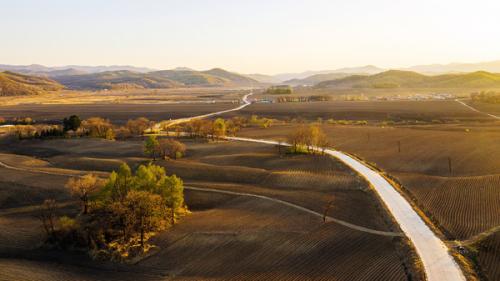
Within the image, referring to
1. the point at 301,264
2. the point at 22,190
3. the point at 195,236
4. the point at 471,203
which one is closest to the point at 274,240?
the point at 301,264

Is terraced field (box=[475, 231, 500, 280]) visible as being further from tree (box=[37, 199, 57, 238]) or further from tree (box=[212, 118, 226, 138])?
tree (box=[212, 118, 226, 138])

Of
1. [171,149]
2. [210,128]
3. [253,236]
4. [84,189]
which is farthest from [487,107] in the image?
[84,189]

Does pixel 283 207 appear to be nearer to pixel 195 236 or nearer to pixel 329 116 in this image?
pixel 195 236

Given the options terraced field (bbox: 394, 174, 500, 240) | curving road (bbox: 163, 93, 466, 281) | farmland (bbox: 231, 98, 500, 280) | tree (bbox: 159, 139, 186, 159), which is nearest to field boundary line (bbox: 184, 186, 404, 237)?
curving road (bbox: 163, 93, 466, 281)

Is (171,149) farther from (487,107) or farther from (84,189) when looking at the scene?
(487,107)

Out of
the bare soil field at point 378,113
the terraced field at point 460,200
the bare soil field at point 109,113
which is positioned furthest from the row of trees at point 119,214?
the bare soil field at point 378,113

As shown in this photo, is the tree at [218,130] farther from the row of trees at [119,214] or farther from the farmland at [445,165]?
the row of trees at [119,214]
